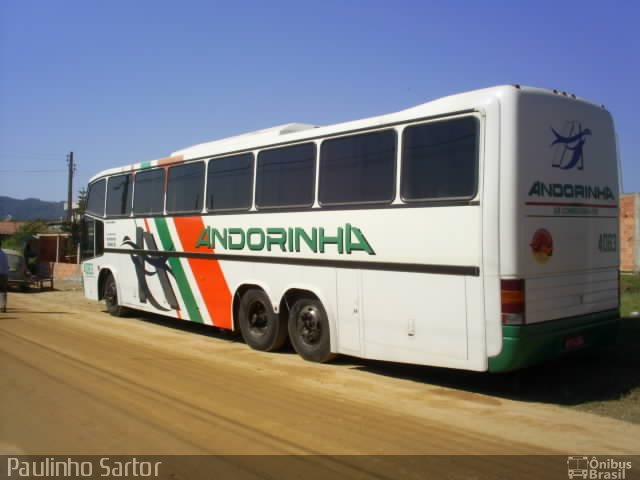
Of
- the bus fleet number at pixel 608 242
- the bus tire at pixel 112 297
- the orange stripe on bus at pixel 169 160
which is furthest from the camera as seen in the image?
the bus tire at pixel 112 297

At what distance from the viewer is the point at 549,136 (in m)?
6.72

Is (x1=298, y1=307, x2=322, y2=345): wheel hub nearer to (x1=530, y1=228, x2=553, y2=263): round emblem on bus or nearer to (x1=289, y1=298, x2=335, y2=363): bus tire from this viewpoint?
(x1=289, y1=298, x2=335, y2=363): bus tire

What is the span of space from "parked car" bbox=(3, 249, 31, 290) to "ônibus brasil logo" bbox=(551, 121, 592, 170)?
1980 centimetres

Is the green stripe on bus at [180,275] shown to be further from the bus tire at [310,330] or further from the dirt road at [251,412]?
the bus tire at [310,330]

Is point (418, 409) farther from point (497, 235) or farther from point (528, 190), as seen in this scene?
point (528, 190)

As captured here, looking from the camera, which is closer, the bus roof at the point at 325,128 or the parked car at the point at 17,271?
the bus roof at the point at 325,128

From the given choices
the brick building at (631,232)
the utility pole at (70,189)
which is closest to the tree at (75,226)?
the utility pole at (70,189)

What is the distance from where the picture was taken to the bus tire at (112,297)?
14.2 m

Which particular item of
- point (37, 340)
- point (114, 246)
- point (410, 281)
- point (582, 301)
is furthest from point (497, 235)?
point (114, 246)

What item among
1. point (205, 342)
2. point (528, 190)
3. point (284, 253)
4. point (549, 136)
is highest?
point (549, 136)

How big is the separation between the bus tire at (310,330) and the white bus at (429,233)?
25 mm

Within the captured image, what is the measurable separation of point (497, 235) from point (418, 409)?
2.04 metres

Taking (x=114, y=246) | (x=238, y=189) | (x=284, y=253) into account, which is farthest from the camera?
(x=114, y=246)
